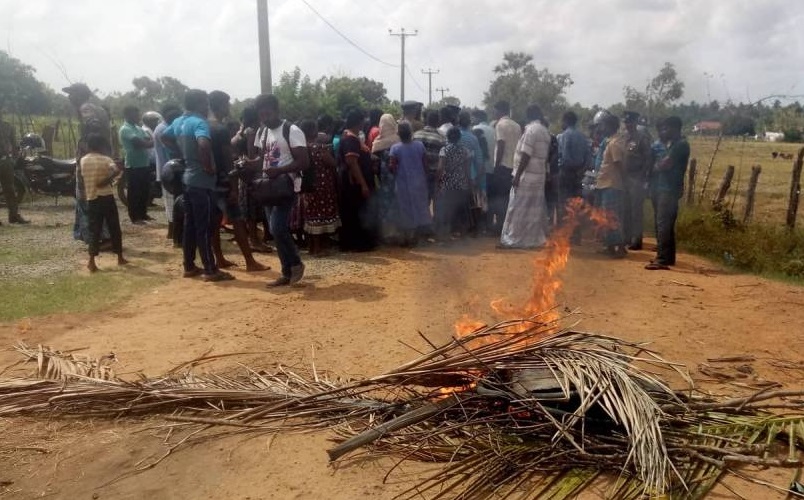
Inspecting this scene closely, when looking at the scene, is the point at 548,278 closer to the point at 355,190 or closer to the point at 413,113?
the point at 355,190

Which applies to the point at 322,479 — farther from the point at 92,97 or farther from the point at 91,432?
the point at 92,97

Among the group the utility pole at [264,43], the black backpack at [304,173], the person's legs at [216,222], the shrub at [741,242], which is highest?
the utility pole at [264,43]

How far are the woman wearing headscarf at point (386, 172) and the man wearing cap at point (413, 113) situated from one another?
0.54 m

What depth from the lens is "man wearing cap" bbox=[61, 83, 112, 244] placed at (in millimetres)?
7910

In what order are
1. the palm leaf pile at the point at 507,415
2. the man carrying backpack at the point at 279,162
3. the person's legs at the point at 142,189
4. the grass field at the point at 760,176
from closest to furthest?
the palm leaf pile at the point at 507,415
the man carrying backpack at the point at 279,162
the person's legs at the point at 142,189
the grass field at the point at 760,176

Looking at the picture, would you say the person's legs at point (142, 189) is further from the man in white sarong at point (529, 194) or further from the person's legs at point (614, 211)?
the person's legs at point (614, 211)

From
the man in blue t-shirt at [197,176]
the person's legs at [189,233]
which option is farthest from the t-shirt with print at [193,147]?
the person's legs at [189,233]

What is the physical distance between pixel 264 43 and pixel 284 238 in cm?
766

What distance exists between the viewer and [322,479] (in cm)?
316

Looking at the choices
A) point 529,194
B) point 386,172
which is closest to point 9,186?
point 386,172

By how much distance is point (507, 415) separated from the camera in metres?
3.37

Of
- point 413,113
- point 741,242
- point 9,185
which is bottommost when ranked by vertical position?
point 741,242

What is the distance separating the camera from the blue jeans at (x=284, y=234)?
6.47 meters

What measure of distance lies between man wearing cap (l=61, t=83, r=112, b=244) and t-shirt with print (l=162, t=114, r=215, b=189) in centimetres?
141
